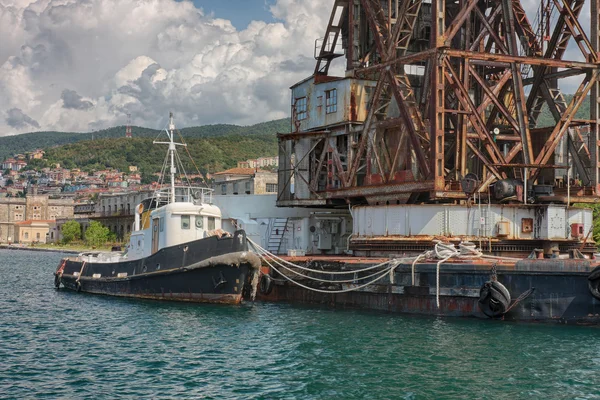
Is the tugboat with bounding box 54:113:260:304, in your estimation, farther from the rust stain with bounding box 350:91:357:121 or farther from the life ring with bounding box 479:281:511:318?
the life ring with bounding box 479:281:511:318

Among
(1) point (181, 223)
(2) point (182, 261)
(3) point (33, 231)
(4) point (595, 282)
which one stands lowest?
(4) point (595, 282)

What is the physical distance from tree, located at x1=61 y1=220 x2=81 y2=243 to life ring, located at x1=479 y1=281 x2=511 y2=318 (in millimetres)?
135998

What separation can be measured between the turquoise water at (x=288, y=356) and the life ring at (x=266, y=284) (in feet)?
9.96

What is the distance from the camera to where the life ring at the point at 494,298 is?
88.8 ft

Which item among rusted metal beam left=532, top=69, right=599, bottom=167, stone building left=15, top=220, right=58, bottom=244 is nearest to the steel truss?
rusted metal beam left=532, top=69, right=599, bottom=167

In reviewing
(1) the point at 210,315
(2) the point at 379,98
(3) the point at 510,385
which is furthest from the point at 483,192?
(3) the point at 510,385

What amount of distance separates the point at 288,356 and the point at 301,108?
74.0 feet

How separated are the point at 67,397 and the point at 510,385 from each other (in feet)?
36.0

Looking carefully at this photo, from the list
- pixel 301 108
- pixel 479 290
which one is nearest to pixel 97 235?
pixel 301 108

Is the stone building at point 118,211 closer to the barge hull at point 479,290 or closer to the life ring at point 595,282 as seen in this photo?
the barge hull at point 479,290

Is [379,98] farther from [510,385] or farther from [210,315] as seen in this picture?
[510,385]

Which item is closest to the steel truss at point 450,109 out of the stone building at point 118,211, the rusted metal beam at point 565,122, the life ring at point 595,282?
the rusted metal beam at point 565,122

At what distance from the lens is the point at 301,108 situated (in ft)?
142

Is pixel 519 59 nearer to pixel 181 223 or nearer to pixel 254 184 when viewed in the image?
pixel 181 223
